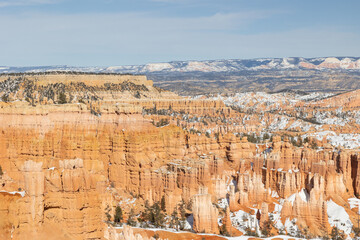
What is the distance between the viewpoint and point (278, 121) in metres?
148

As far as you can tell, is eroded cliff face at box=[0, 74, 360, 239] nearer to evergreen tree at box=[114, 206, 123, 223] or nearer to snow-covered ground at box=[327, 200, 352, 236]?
snow-covered ground at box=[327, 200, 352, 236]

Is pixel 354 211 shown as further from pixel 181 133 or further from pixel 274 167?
pixel 181 133

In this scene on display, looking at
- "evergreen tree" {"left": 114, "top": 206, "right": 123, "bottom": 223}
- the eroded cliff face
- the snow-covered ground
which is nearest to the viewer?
"evergreen tree" {"left": 114, "top": 206, "right": 123, "bottom": 223}

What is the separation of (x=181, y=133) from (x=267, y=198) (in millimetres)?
16390

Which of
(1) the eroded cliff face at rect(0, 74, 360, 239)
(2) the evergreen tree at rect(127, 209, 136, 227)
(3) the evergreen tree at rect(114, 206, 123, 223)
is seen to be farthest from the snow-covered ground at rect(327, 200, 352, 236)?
(3) the evergreen tree at rect(114, 206, 123, 223)

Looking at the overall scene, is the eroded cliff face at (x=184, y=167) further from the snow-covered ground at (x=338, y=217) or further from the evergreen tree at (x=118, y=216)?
the evergreen tree at (x=118, y=216)

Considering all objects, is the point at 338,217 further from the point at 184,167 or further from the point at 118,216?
the point at 118,216

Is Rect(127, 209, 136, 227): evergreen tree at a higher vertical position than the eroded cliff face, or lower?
lower

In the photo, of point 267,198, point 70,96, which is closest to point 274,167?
point 267,198

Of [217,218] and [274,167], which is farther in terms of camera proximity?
[274,167]

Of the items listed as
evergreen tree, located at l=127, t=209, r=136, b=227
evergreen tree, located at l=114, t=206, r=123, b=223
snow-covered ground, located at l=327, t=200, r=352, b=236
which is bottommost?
snow-covered ground, located at l=327, t=200, r=352, b=236

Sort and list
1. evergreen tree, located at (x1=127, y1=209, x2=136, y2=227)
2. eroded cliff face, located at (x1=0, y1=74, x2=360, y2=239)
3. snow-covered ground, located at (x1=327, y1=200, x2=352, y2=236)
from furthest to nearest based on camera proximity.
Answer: snow-covered ground, located at (x1=327, y1=200, x2=352, y2=236)
eroded cliff face, located at (x1=0, y1=74, x2=360, y2=239)
evergreen tree, located at (x1=127, y1=209, x2=136, y2=227)

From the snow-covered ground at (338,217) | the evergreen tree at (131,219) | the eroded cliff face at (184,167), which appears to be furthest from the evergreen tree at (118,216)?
the snow-covered ground at (338,217)

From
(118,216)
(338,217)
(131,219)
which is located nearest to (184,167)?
(131,219)
